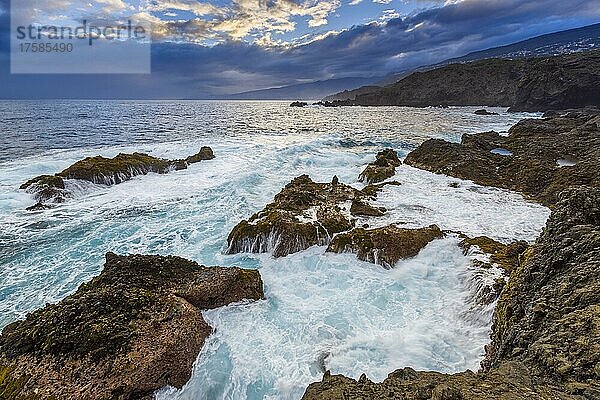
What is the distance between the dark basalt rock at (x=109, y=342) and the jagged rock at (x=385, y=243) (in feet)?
19.5

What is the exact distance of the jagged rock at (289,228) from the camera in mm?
14000

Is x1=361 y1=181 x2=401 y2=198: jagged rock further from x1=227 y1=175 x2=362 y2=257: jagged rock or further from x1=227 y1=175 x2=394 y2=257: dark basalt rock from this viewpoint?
x1=227 y1=175 x2=362 y2=257: jagged rock

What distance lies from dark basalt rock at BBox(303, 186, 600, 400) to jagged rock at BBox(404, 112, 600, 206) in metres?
13.5

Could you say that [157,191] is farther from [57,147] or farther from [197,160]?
[57,147]

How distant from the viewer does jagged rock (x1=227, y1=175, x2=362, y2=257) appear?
45.9ft

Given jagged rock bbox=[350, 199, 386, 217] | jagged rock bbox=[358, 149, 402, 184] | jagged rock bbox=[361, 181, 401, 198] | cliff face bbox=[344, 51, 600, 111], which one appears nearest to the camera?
jagged rock bbox=[350, 199, 386, 217]

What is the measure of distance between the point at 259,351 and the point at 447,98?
465ft

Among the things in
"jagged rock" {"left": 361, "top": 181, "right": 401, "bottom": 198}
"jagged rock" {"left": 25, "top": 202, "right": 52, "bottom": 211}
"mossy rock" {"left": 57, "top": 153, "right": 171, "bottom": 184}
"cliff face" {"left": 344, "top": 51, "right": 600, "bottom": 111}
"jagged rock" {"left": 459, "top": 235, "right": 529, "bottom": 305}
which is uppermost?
"cliff face" {"left": 344, "top": 51, "right": 600, "bottom": 111}

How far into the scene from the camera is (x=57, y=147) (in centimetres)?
4059

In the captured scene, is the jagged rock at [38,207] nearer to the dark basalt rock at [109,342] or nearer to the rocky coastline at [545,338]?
the dark basalt rock at [109,342]

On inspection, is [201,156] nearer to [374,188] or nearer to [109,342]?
[374,188]

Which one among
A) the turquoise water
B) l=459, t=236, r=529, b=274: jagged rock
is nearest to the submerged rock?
the turquoise water

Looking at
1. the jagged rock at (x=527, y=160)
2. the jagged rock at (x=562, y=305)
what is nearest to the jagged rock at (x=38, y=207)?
the jagged rock at (x=562, y=305)

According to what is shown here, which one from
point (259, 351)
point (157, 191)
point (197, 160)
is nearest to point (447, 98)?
point (197, 160)
